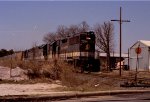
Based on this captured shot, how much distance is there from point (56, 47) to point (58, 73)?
21.2m

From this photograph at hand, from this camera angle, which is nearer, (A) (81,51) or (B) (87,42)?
(A) (81,51)

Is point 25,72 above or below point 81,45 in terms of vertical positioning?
below

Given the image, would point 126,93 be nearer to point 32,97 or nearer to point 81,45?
point 32,97

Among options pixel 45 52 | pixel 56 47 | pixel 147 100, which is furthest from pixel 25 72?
pixel 45 52

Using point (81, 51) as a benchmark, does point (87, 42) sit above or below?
above

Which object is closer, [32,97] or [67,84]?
[32,97]

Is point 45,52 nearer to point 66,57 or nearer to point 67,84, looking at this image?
point 66,57

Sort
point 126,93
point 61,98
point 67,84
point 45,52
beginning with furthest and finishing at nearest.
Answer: point 45,52, point 67,84, point 126,93, point 61,98

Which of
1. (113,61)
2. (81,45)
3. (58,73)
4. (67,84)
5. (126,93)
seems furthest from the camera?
(113,61)

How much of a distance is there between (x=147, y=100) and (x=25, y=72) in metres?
12.9

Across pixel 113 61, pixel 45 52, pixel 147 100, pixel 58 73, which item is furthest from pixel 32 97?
pixel 113 61

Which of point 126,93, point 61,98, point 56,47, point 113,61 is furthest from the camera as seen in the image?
point 113,61

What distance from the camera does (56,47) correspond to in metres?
45.5

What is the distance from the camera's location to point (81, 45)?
38688 millimetres
